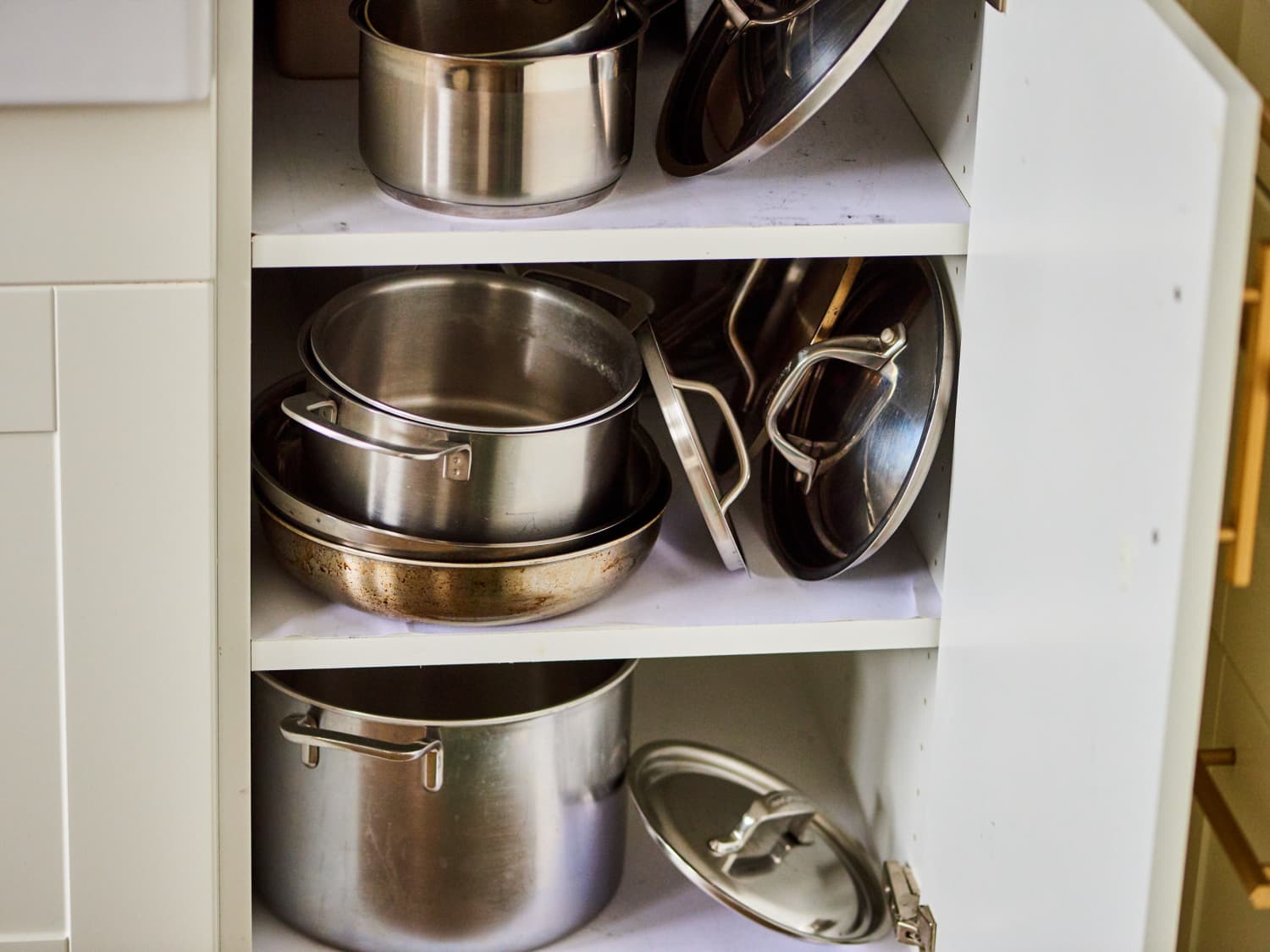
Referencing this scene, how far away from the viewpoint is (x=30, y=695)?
42.9 inches

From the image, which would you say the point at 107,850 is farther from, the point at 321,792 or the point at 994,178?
the point at 994,178

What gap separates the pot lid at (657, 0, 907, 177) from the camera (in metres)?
1.06

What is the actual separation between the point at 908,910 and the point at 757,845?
0.16 meters

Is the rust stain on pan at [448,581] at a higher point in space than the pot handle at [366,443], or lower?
lower

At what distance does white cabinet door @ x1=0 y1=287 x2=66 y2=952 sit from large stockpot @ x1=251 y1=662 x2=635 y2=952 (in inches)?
7.2

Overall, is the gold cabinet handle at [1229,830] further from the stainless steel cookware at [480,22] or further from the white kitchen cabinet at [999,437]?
the stainless steel cookware at [480,22]

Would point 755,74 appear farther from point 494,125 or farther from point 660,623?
point 660,623

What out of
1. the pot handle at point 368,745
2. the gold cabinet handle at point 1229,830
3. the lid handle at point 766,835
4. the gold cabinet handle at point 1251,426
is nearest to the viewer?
the gold cabinet handle at point 1251,426

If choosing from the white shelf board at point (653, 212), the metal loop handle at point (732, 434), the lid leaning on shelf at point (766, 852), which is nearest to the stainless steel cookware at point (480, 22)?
the white shelf board at point (653, 212)

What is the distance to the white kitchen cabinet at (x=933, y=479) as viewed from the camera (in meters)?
0.76

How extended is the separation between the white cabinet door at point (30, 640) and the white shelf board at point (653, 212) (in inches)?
6.5

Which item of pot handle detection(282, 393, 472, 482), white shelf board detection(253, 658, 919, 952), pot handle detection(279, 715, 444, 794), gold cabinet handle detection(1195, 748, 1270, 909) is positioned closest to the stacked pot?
pot handle detection(282, 393, 472, 482)

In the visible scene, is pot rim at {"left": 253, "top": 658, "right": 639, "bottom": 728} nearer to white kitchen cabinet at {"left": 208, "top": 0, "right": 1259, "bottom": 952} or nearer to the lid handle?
white kitchen cabinet at {"left": 208, "top": 0, "right": 1259, "bottom": 952}

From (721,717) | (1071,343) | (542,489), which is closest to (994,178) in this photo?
(1071,343)
